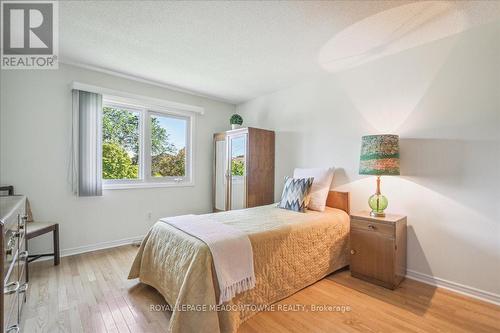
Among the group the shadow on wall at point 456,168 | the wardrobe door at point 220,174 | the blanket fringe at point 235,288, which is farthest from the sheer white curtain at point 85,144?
the shadow on wall at point 456,168

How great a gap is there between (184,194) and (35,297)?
2.21 m

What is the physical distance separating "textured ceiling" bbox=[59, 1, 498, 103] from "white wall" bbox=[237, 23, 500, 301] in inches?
19.9

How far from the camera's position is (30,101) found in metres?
2.69

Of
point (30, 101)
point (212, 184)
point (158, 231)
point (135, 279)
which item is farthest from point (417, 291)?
point (30, 101)

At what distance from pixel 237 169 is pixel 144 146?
145cm

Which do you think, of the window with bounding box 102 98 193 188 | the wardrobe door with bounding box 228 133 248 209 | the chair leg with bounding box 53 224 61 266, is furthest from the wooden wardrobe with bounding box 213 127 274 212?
the chair leg with bounding box 53 224 61 266

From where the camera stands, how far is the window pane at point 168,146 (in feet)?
12.2

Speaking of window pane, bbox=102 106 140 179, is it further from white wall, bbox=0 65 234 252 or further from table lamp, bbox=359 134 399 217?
table lamp, bbox=359 134 399 217

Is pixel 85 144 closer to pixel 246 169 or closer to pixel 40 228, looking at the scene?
pixel 40 228

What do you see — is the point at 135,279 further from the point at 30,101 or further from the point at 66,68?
the point at 66,68

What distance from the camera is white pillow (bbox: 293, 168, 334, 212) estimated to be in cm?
277

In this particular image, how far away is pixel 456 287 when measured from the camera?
216 cm

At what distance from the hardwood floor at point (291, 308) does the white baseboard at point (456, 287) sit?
67 mm

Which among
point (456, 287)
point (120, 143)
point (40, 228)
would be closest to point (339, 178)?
point (456, 287)
